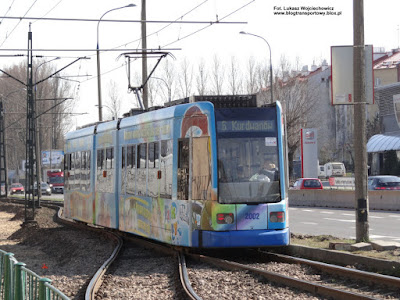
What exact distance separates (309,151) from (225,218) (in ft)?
121

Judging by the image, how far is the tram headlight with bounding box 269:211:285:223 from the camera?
49.9 feet

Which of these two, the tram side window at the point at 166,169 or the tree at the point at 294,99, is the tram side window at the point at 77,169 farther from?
the tree at the point at 294,99

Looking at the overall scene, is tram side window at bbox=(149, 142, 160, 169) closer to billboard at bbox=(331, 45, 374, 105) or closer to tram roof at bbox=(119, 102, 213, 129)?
tram roof at bbox=(119, 102, 213, 129)

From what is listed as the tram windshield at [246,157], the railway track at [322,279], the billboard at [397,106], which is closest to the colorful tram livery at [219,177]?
the tram windshield at [246,157]

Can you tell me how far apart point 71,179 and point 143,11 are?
29.5 ft

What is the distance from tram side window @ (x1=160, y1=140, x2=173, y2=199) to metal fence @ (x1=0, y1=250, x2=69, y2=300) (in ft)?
19.5

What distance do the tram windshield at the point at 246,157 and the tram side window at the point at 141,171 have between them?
339cm

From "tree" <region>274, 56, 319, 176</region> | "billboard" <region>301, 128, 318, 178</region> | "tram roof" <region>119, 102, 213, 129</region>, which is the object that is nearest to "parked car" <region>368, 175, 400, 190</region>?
"billboard" <region>301, 128, 318, 178</region>

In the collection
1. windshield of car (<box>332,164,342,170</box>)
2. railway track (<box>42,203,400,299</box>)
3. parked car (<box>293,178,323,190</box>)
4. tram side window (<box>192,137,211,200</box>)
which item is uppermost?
windshield of car (<box>332,164,342,170</box>)

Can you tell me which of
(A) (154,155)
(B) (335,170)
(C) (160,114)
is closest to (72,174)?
(A) (154,155)

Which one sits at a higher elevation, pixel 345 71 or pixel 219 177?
pixel 345 71

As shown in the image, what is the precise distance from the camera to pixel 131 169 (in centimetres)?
1927

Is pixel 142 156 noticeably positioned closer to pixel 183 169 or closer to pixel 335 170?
pixel 183 169

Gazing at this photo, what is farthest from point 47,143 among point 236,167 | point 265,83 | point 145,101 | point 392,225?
point 236,167
